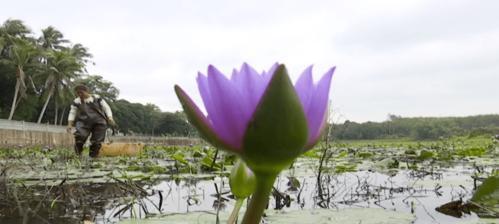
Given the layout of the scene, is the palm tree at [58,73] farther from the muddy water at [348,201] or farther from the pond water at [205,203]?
the muddy water at [348,201]

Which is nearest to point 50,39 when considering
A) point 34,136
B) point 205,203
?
point 34,136

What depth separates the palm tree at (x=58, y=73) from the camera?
41750mm

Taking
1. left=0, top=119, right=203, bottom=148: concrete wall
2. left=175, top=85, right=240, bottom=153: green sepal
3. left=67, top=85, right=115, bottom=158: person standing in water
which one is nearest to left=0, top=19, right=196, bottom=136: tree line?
left=0, top=119, right=203, bottom=148: concrete wall

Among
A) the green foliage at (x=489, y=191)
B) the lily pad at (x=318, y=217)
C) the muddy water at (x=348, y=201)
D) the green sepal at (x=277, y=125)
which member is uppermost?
the green sepal at (x=277, y=125)

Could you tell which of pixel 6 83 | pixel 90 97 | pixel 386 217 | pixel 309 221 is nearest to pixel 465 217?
pixel 386 217

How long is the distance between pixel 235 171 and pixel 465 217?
1.78 m

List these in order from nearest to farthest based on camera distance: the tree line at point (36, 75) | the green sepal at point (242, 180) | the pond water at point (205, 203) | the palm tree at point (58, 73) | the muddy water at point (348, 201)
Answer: the green sepal at point (242, 180), the pond water at point (205, 203), the muddy water at point (348, 201), the tree line at point (36, 75), the palm tree at point (58, 73)

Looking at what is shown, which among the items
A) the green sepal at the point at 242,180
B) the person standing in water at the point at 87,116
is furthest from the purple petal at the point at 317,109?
the person standing in water at the point at 87,116

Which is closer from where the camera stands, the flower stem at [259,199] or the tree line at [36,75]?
the flower stem at [259,199]

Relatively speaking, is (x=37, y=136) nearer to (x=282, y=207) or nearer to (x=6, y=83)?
(x=6, y=83)

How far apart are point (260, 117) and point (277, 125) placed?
2 cm

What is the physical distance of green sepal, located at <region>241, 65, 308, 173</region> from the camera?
0.51 m

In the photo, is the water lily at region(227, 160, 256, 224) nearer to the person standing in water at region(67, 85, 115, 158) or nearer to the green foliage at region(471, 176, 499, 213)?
the green foliage at region(471, 176, 499, 213)

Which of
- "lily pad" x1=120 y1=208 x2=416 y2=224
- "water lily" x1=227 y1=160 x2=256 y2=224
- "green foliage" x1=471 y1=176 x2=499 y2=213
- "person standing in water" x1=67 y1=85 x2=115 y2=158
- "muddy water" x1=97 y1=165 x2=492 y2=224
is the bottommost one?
"muddy water" x1=97 y1=165 x2=492 y2=224
